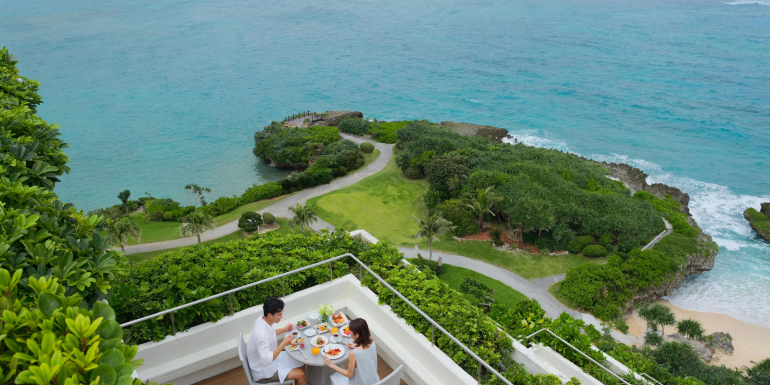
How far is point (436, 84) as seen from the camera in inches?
3506

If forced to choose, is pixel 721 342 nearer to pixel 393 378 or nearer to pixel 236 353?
pixel 393 378

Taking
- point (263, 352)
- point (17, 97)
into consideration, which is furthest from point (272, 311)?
point (17, 97)

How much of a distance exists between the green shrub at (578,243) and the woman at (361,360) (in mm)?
28417

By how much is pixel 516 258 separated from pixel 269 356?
27092 millimetres

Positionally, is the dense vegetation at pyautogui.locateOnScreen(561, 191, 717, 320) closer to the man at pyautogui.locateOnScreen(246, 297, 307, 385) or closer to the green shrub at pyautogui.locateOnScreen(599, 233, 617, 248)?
the green shrub at pyautogui.locateOnScreen(599, 233, 617, 248)

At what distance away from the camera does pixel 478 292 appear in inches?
1079

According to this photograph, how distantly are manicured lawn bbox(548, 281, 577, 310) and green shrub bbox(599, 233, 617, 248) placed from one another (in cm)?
546

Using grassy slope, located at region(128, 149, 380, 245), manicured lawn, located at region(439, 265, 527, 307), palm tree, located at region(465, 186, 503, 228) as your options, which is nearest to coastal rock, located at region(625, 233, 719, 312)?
manicured lawn, located at region(439, 265, 527, 307)

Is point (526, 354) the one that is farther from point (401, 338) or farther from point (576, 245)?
point (576, 245)

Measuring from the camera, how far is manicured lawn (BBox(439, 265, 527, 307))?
93.1 feet

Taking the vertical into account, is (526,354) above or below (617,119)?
above

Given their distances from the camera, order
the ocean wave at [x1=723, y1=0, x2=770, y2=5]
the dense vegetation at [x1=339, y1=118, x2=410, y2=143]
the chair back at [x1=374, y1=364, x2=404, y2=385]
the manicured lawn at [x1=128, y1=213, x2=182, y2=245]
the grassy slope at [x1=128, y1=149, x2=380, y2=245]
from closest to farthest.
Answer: the chair back at [x1=374, y1=364, x2=404, y2=385], the manicured lawn at [x1=128, y1=213, x2=182, y2=245], the grassy slope at [x1=128, y1=149, x2=380, y2=245], the dense vegetation at [x1=339, y1=118, x2=410, y2=143], the ocean wave at [x1=723, y1=0, x2=770, y2=5]

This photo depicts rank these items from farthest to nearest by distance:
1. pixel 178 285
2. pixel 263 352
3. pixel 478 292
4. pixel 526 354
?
1. pixel 478 292
2. pixel 526 354
3. pixel 178 285
4. pixel 263 352

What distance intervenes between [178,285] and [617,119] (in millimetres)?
73476
